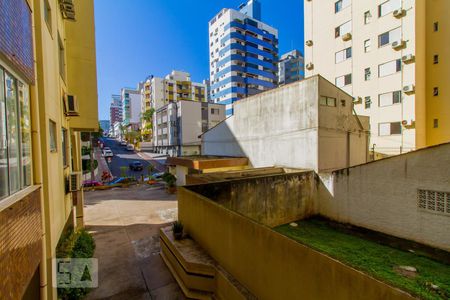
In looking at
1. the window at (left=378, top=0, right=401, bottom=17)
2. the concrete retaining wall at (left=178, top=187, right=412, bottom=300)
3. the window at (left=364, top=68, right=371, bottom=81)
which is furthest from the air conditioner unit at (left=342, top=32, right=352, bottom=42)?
the concrete retaining wall at (left=178, top=187, right=412, bottom=300)

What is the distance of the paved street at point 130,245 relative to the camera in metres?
5.61

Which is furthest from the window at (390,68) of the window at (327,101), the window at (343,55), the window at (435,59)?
the window at (327,101)

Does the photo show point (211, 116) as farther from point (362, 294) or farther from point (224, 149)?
point (362, 294)

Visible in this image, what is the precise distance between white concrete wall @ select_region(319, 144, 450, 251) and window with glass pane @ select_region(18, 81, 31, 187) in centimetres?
1184

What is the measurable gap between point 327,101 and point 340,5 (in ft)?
55.3

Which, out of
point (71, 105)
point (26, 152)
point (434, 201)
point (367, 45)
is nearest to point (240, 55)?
point (367, 45)

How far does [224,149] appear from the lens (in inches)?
786

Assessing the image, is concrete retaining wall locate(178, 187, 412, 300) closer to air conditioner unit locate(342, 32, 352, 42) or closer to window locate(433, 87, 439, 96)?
window locate(433, 87, 439, 96)

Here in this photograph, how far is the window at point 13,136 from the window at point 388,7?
25.7m

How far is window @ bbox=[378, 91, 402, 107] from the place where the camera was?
59.7 ft

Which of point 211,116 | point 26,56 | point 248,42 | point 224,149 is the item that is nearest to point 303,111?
point 224,149

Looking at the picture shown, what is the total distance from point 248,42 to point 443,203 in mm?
53806

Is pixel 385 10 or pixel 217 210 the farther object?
pixel 385 10

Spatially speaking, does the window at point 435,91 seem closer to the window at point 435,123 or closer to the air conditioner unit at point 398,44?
the window at point 435,123
